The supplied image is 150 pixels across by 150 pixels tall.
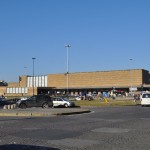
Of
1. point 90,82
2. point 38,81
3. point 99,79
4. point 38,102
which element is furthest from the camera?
point 38,81

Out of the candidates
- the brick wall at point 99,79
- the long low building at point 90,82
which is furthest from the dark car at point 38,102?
the brick wall at point 99,79

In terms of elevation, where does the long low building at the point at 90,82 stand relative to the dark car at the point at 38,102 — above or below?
above

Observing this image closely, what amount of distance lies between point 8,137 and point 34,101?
3307cm

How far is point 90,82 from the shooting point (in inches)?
7136

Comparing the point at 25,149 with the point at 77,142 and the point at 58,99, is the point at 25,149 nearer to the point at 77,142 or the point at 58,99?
the point at 77,142

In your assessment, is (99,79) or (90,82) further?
(90,82)

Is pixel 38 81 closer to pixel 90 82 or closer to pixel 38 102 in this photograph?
pixel 90 82

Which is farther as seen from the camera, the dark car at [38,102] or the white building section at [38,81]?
the white building section at [38,81]

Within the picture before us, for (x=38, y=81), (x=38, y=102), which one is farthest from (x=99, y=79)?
(x=38, y=102)

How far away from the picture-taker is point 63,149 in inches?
446

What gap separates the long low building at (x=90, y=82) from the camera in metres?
168

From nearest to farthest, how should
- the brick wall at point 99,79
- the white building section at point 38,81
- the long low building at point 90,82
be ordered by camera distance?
1. the long low building at point 90,82
2. the brick wall at point 99,79
3. the white building section at point 38,81

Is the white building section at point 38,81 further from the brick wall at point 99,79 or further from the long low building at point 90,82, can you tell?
the brick wall at point 99,79

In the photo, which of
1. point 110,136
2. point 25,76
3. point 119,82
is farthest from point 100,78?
point 110,136
